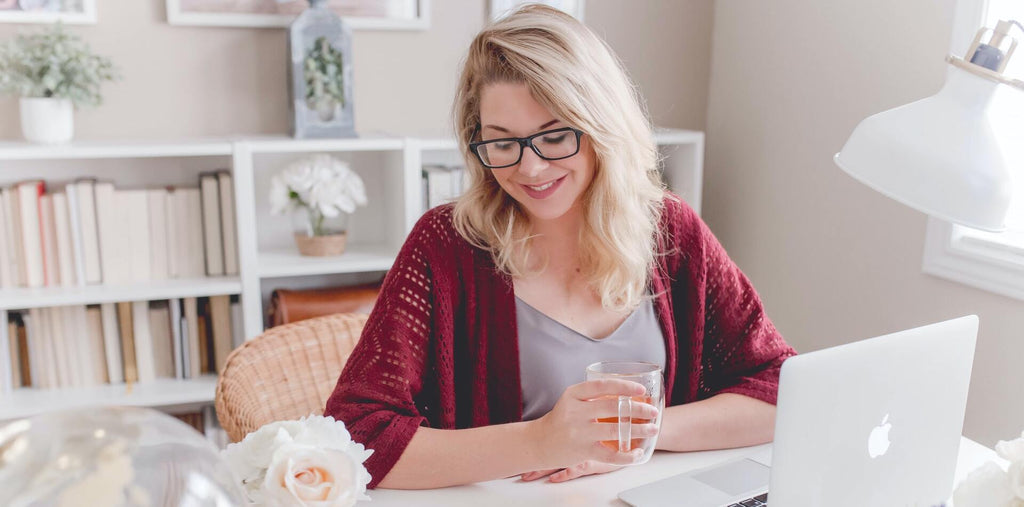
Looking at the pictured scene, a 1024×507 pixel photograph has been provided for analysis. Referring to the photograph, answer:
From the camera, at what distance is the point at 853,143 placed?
2.79ft

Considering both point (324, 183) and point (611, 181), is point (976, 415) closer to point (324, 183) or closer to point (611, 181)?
point (611, 181)

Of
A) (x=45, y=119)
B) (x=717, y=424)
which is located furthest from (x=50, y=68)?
(x=717, y=424)

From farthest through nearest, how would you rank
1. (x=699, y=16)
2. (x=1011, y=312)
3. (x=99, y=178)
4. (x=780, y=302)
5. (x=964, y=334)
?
(x=699, y=16), (x=780, y=302), (x=99, y=178), (x=1011, y=312), (x=964, y=334)

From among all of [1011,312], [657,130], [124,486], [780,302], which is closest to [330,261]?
[657,130]

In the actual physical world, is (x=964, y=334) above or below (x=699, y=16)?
below

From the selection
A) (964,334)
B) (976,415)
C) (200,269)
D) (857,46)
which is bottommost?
(976,415)

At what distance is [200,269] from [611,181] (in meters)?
1.49

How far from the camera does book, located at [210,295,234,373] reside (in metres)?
2.50

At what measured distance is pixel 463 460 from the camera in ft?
3.90

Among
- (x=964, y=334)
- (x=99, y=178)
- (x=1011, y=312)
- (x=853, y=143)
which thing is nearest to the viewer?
(x=853, y=143)

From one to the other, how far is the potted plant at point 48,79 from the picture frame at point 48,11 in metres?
0.08

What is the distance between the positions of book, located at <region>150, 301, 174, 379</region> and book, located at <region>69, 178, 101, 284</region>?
0.63ft

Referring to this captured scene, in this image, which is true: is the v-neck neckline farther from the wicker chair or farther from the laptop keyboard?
the wicker chair

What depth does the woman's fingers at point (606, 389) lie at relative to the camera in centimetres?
99
